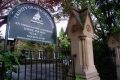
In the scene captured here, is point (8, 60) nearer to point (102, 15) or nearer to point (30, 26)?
point (30, 26)

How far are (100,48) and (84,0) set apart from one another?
393cm

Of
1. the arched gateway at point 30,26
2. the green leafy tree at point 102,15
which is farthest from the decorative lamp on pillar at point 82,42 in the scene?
the green leafy tree at point 102,15

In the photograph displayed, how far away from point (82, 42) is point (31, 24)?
7.52ft

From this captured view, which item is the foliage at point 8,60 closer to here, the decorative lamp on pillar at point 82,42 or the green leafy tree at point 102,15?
the decorative lamp on pillar at point 82,42

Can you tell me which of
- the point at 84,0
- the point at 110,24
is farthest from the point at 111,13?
the point at 84,0

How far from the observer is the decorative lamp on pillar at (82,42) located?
20.6 ft

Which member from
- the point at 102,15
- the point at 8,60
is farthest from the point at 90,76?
the point at 102,15

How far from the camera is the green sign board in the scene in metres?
4.22

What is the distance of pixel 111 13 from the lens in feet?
47.1

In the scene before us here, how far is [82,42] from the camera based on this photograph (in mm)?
6387

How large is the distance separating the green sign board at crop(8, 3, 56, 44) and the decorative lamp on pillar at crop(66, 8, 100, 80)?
1342 mm

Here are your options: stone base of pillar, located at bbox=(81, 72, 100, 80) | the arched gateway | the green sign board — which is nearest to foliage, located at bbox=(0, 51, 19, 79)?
the arched gateway

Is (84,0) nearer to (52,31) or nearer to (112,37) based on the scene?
(112,37)

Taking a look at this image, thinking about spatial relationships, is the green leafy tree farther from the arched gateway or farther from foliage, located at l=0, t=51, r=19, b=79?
foliage, located at l=0, t=51, r=19, b=79
